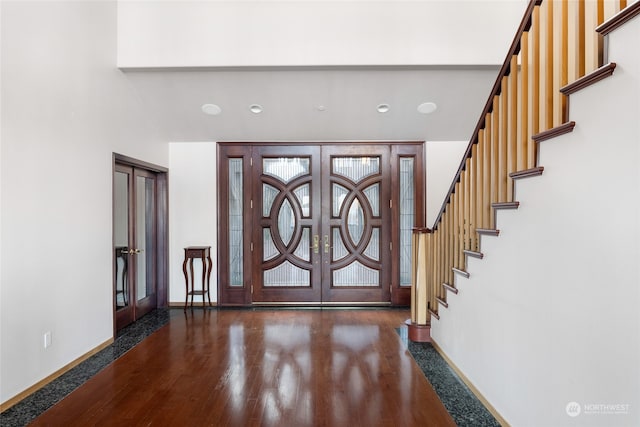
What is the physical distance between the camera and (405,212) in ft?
16.9

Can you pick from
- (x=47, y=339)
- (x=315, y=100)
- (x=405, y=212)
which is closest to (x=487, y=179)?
(x=315, y=100)

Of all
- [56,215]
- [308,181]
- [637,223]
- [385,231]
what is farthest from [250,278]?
[637,223]

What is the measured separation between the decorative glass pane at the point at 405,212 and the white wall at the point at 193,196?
109 inches

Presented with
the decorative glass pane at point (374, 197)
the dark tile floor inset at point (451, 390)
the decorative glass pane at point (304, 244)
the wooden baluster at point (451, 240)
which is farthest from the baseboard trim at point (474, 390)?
the decorative glass pane at point (304, 244)

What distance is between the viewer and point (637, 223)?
1274 millimetres

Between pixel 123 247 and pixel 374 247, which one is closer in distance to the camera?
pixel 123 247

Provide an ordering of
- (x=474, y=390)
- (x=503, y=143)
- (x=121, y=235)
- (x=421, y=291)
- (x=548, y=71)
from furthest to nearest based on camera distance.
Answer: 1. (x=121, y=235)
2. (x=421, y=291)
3. (x=474, y=390)
4. (x=503, y=143)
5. (x=548, y=71)

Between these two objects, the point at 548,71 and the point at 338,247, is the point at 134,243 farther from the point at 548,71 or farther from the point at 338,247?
the point at 548,71

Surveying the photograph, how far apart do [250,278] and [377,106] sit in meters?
3.01

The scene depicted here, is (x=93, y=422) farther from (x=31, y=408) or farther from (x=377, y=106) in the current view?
(x=377, y=106)

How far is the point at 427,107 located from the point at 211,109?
274 cm

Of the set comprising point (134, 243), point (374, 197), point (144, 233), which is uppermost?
point (374, 197)

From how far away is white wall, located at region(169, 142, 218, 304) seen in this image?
5.12 m

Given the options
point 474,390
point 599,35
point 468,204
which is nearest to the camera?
point 599,35
